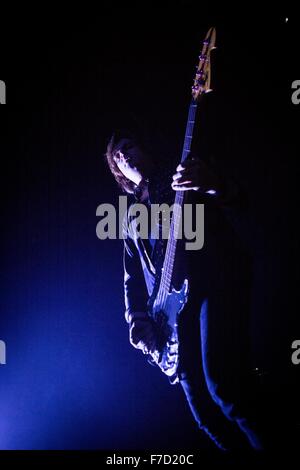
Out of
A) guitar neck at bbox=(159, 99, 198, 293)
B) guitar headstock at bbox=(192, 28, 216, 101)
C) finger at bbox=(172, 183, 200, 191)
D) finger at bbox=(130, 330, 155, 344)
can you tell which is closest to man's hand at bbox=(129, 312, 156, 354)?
finger at bbox=(130, 330, 155, 344)

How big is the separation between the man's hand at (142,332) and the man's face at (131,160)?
0.63m

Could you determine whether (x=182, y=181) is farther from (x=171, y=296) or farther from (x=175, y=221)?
(x=171, y=296)

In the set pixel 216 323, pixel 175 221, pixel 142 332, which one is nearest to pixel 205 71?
pixel 175 221

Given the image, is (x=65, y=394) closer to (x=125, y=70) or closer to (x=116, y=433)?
(x=116, y=433)

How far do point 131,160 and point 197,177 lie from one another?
0.36 meters

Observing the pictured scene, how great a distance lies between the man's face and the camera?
6.12 feet

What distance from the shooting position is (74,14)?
6.48ft

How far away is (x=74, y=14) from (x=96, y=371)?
1.75m

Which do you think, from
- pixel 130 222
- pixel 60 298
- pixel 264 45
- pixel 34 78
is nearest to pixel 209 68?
pixel 264 45

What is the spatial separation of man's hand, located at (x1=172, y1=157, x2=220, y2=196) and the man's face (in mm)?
222

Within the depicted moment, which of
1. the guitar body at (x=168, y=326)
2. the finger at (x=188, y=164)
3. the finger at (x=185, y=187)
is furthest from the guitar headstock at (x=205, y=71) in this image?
the guitar body at (x=168, y=326)

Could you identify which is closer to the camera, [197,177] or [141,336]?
[197,177]

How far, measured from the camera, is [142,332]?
186cm

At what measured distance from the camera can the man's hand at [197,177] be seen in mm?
1696
